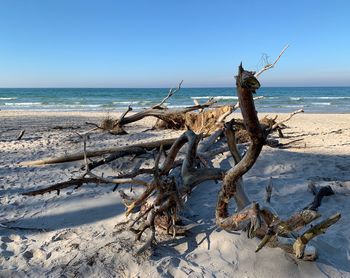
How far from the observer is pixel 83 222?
3.50m

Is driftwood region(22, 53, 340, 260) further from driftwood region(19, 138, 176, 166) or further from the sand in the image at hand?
driftwood region(19, 138, 176, 166)

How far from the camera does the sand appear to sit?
2.51m

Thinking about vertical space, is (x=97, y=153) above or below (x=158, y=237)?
above

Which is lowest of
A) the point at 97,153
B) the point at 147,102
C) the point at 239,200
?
the point at 147,102

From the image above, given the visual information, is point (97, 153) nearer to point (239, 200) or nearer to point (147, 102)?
point (239, 200)

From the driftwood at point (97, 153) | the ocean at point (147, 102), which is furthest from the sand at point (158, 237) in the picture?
the ocean at point (147, 102)

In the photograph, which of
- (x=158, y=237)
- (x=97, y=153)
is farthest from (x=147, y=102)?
(x=158, y=237)

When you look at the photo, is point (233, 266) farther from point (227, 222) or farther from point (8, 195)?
point (8, 195)

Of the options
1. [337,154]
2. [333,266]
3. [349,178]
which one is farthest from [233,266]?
[337,154]

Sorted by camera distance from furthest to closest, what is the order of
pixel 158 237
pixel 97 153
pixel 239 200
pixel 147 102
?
pixel 147 102, pixel 97 153, pixel 158 237, pixel 239 200

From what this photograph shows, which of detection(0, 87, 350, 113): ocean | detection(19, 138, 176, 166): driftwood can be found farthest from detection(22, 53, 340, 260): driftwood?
detection(0, 87, 350, 113): ocean

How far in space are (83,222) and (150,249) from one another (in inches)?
42.3

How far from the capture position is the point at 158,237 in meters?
2.95

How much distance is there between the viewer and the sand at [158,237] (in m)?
2.51
